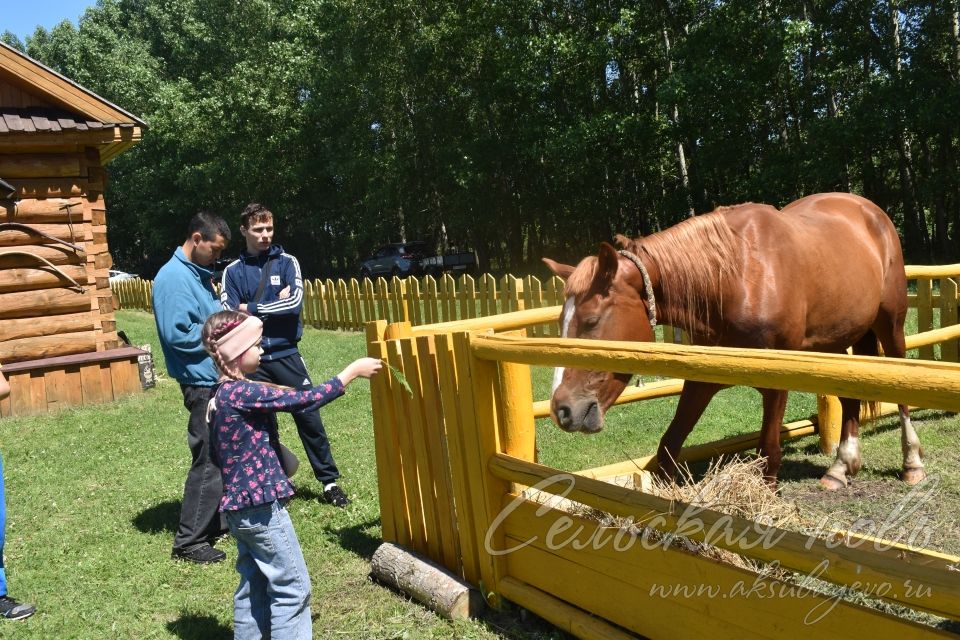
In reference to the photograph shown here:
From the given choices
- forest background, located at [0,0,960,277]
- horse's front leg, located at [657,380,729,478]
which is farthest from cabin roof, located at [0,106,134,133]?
forest background, located at [0,0,960,277]

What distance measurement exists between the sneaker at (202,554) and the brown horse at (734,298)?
2.45m

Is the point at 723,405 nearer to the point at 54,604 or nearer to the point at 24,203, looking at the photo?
the point at 54,604

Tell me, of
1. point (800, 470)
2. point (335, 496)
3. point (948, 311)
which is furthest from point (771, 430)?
point (948, 311)

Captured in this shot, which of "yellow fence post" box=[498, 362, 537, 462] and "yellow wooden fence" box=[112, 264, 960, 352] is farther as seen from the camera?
"yellow wooden fence" box=[112, 264, 960, 352]

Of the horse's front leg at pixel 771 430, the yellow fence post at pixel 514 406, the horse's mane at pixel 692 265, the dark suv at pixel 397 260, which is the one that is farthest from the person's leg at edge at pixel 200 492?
the dark suv at pixel 397 260

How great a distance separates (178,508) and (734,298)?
4.20 metres

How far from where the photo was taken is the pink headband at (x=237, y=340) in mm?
3078

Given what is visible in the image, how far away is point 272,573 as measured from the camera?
10.4ft

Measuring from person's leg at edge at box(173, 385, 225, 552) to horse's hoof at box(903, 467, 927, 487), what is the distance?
435 cm

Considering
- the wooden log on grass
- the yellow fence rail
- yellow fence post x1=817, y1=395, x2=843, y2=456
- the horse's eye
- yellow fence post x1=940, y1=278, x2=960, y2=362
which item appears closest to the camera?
the yellow fence rail

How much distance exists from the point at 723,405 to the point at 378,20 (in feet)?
83.6

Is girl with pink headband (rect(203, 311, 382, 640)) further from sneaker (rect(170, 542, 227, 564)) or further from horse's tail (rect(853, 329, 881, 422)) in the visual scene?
horse's tail (rect(853, 329, 881, 422))

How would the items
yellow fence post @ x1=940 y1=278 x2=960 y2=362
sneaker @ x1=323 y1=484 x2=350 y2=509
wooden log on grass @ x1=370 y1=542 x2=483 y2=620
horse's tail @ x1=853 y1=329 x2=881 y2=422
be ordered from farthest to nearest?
1. yellow fence post @ x1=940 y1=278 x2=960 y2=362
2. horse's tail @ x1=853 y1=329 x2=881 y2=422
3. sneaker @ x1=323 y1=484 x2=350 y2=509
4. wooden log on grass @ x1=370 y1=542 x2=483 y2=620

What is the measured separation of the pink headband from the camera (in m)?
3.08
